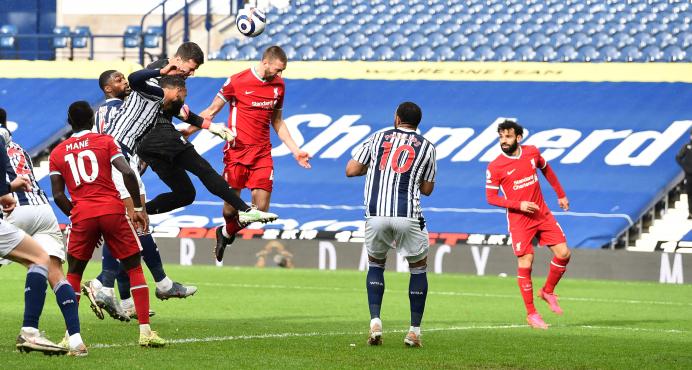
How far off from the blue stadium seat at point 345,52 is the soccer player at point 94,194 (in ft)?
64.0

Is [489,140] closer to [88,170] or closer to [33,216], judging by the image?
[33,216]

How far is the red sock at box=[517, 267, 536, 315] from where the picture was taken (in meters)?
13.5

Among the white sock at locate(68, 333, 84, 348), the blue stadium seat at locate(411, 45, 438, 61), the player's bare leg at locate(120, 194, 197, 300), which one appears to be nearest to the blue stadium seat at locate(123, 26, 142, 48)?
the blue stadium seat at locate(411, 45, 438, 61)

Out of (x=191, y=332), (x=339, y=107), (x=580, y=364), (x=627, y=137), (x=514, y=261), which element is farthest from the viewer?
(x=339, y=107)

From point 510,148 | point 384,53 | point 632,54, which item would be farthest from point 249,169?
point 384,53

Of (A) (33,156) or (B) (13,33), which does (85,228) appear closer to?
(A) (33,156)

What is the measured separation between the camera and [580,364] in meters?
9.83

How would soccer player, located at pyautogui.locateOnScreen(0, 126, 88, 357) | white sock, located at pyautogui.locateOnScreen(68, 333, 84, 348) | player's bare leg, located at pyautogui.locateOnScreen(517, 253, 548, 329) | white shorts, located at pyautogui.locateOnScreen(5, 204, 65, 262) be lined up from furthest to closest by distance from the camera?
player's bare leg, located at pyautogui.locateOnScreen(517, 253, 548, 329) < white shorts, located at pyautogui.locateOnScreen(5, 204, 65, 262) < soccer player, located at pyautogui.locateOnScreen(0, 126, 88, 357) < white sock, located at pyautogui.locateOnScreen(68, 333, 84, 348)

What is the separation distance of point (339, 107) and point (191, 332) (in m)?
16.6

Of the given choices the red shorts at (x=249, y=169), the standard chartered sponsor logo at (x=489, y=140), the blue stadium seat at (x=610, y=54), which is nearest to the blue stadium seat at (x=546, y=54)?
the blue stadium seat at (x=610, y=54)

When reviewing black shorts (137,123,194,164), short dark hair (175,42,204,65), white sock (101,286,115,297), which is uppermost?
short dark hair (175,42,204,65)

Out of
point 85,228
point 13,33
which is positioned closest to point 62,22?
point 13,33

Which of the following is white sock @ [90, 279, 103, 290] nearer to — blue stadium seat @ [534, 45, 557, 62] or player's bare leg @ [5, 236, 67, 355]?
player's bare leg @ [5, 236, 67, 355]

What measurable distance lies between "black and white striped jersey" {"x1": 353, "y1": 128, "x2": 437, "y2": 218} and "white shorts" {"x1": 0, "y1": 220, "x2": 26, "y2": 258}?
119 inches
